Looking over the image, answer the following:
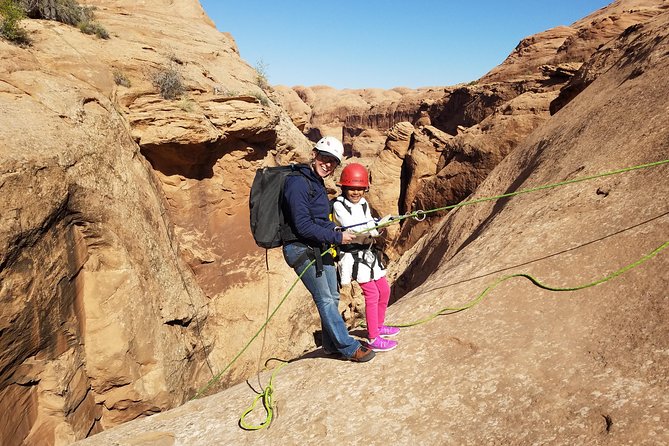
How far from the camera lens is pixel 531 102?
52.0 ft

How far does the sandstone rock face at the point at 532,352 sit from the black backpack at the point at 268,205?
5.92ft

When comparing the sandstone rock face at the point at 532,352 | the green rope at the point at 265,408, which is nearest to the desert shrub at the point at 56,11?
the sandstone rock face at the point at 532,352

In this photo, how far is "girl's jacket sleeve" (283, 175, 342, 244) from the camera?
3.85 m

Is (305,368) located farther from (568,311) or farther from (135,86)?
(135,86)

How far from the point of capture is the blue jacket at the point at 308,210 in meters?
3.85

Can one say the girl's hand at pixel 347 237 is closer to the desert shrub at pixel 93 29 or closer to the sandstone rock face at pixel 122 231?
the sandstone rock face at pixel 122 231

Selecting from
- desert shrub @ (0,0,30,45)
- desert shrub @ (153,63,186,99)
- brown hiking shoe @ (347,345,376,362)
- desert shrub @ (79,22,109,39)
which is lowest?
brown hiking shoe @ (347,345,376,362)

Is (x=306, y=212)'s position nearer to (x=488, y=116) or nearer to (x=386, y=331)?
(x=386, y=331)

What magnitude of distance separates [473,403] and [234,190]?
11856 millimetres

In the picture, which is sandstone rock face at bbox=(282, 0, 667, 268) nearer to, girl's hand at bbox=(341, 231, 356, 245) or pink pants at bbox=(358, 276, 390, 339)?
pink pants at bbox=(358, 276, 390, 339)

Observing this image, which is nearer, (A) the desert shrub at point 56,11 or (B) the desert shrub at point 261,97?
(A) the desert shrub at point 56,11

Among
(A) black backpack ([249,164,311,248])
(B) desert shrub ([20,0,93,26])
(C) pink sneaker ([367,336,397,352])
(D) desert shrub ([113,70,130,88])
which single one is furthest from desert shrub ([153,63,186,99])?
(C) pink sneaker ([367,336,397,352])

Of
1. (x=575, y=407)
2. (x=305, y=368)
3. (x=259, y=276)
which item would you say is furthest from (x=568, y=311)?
(x=259, y=276)

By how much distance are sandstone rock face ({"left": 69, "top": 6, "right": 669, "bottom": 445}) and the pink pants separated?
1.22 feet
